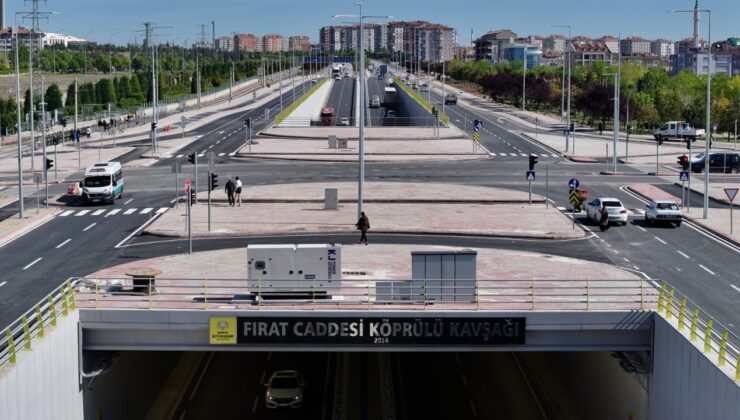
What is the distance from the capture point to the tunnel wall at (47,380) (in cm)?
2294

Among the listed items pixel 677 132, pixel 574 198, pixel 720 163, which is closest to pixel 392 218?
pixel 574 198

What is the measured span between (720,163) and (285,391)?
5919 cm

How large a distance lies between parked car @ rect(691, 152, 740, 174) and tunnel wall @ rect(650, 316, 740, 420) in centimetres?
5629

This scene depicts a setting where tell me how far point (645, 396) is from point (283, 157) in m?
63.7

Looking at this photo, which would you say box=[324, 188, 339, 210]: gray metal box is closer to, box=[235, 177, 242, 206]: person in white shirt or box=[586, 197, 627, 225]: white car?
box=[235, 177, 242, 206]: person in white shirt

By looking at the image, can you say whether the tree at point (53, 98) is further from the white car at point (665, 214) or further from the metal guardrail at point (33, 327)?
the metal guardrail at point (33, 327)

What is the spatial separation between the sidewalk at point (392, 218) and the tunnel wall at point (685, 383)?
21688mm

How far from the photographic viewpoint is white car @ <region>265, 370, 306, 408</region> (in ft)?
102

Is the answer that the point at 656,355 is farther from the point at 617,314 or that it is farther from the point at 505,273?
the point at 505,273

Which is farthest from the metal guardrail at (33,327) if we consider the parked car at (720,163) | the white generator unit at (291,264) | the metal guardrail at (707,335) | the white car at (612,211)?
the parked car at (720,163)

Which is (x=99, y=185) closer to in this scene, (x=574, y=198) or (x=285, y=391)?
(x=574, y=198)

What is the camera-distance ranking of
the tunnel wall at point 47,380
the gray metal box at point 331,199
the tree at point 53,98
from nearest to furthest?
1. the tunnel wall at point 47,380
2. the gray metal box at point 331,199
3. the tree at point 53,98

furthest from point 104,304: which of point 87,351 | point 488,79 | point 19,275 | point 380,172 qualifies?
point 488,79

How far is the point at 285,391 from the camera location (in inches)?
1224
